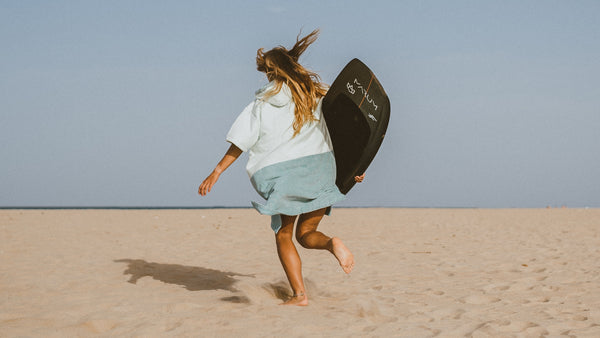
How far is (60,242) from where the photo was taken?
25.1 ft

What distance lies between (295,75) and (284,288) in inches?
71.8

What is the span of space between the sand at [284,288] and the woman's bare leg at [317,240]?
385mm

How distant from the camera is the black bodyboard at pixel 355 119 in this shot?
12.4 ft

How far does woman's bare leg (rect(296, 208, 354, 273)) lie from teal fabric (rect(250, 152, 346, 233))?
194 millimetres

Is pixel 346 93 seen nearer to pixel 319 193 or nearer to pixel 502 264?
pixel 319 193

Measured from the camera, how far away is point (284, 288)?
439cm

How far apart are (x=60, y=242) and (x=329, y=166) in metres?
5.56

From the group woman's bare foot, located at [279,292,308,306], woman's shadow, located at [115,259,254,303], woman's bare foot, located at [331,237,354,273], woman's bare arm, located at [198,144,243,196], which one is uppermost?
woman's bare arm, located at [198,144,243,196]

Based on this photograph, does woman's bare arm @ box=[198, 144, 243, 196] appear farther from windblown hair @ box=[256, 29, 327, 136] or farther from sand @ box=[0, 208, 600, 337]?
sand @ box=[0, 208, 600, 337]

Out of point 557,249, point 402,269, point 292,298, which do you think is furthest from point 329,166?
point 557,249

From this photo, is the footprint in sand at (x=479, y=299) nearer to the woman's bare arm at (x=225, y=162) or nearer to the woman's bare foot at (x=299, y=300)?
the woman's bare foot at (x=299, y=300)

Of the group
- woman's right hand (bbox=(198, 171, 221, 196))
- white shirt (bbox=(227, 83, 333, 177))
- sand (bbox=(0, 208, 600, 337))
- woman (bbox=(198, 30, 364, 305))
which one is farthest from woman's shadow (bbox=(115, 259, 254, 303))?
white shirt (bbox=(227, 83, 333, 177))

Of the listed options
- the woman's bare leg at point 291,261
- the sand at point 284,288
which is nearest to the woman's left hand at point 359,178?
the woman's bare leg at point 291,261

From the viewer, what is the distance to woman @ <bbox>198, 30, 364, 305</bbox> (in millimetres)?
3512
